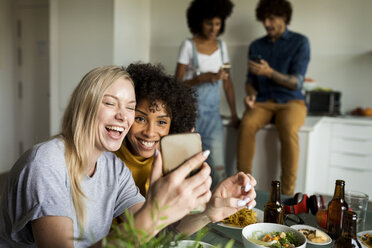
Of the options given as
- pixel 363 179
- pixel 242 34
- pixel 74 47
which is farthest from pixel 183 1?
pixel 363 179

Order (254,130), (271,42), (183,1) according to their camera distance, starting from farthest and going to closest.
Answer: (183,1) < (271,42) < (254,130)

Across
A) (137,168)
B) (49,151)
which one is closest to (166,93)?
(137,168)

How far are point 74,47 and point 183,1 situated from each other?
52.3 inches

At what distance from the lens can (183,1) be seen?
13.3ft

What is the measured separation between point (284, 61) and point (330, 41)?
2.94 ft

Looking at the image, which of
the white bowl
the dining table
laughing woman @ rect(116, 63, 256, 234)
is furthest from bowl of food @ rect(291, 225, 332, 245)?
laughing woman @ rect(116, 63, 256, 234)

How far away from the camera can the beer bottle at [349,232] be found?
864 mm

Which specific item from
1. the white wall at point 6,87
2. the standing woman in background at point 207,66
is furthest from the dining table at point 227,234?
the white wall at point 6,87

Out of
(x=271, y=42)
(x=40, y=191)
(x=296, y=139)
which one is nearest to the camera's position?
(x=40, y=191)

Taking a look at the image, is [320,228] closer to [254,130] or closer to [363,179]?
[254,130]

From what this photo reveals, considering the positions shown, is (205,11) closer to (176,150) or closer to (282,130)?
(282,130)

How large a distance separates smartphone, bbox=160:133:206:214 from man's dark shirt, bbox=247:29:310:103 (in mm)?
2329

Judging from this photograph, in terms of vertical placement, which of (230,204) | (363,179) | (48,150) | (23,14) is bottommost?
(363,179)

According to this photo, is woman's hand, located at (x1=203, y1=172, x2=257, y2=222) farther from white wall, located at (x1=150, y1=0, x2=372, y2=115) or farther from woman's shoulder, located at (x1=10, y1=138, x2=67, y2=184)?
white wall, located at (x1=150, y1=0, x2=372, y2=115)
